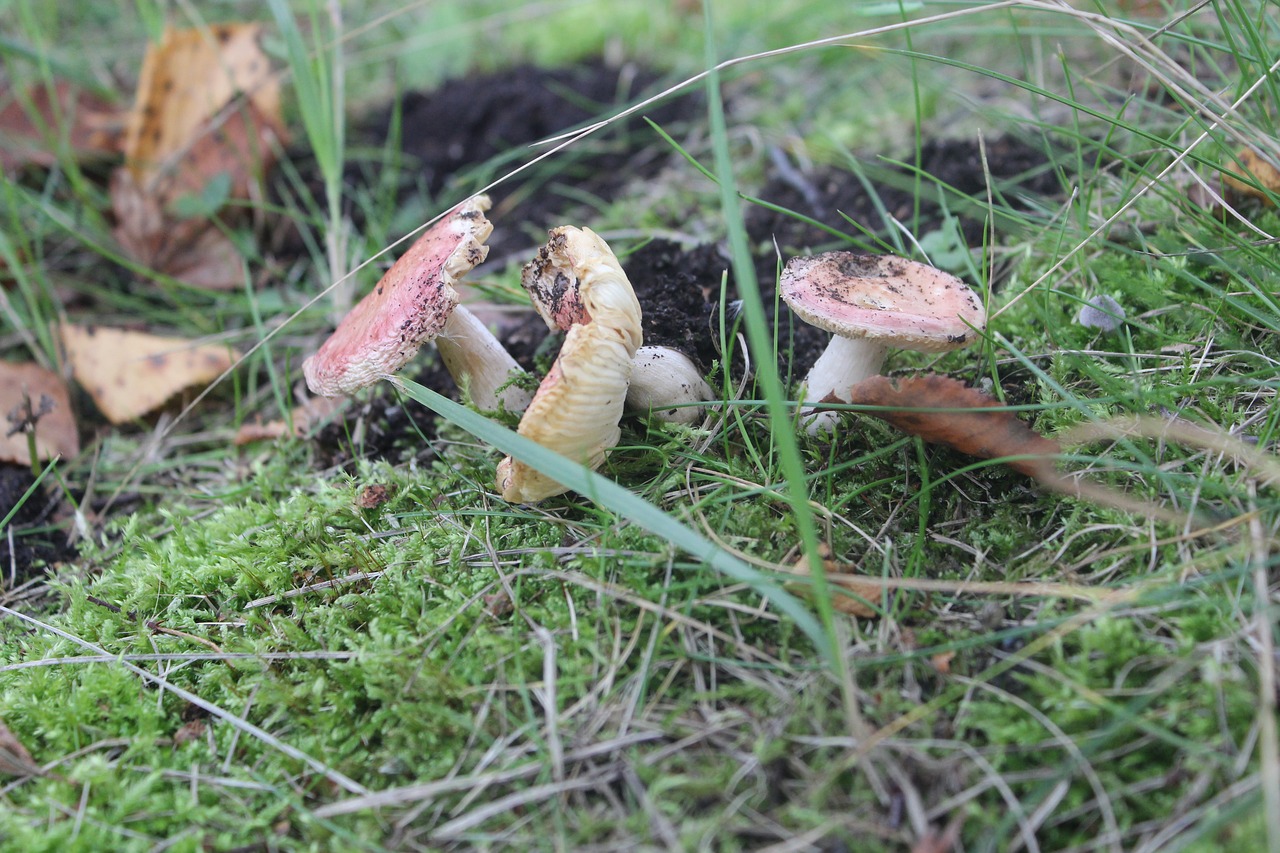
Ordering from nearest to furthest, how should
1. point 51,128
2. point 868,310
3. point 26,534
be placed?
point 868,310
point 26,534
point 51,128

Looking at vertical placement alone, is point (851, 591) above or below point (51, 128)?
below

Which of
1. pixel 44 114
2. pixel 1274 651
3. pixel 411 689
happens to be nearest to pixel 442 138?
pixel 44 114

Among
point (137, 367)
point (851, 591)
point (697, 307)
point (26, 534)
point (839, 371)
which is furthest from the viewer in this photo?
point (137, 367)

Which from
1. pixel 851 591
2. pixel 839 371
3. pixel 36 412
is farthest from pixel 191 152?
pixel 851 591

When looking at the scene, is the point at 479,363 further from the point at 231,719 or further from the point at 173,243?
the point at 173,243

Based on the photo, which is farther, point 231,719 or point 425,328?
Result: point 425,328

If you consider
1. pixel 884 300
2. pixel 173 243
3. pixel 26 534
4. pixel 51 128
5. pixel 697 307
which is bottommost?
pixel 26 534

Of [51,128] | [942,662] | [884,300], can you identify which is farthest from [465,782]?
[51,128]

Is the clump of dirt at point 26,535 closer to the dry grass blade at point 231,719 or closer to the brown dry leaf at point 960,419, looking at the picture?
the dry grass blade at point 231,719
